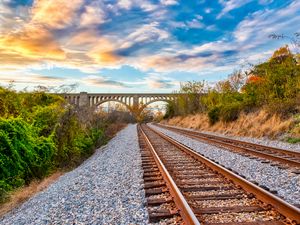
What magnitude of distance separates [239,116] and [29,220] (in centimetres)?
1988

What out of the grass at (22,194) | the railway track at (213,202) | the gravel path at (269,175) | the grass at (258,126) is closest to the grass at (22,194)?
the grass at (22,194)

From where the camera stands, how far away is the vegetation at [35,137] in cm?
920

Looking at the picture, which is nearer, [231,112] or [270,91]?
[270,91]

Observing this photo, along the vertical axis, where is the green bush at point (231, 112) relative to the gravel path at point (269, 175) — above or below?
above

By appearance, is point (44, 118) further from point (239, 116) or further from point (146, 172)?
point (239, 116)

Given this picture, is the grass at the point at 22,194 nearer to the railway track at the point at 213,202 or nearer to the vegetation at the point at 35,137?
the vegetation at the point at 35,137

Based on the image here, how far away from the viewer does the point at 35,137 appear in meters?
11.4

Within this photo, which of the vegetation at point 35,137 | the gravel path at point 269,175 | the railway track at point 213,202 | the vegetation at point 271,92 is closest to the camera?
the railway track at point 213,202

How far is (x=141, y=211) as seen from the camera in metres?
5.07

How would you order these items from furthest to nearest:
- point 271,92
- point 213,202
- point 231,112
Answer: point 231,112, point 271,92, point 213,202

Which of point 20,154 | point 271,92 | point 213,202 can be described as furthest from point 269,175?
point 271,92

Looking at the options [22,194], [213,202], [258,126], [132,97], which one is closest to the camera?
[213,202]

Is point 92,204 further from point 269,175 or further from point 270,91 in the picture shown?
point 270,91

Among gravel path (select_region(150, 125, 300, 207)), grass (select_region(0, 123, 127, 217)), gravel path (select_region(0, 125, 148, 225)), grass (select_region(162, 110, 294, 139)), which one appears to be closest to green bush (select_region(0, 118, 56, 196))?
grass (select_region(0, 123, 127, 217))
